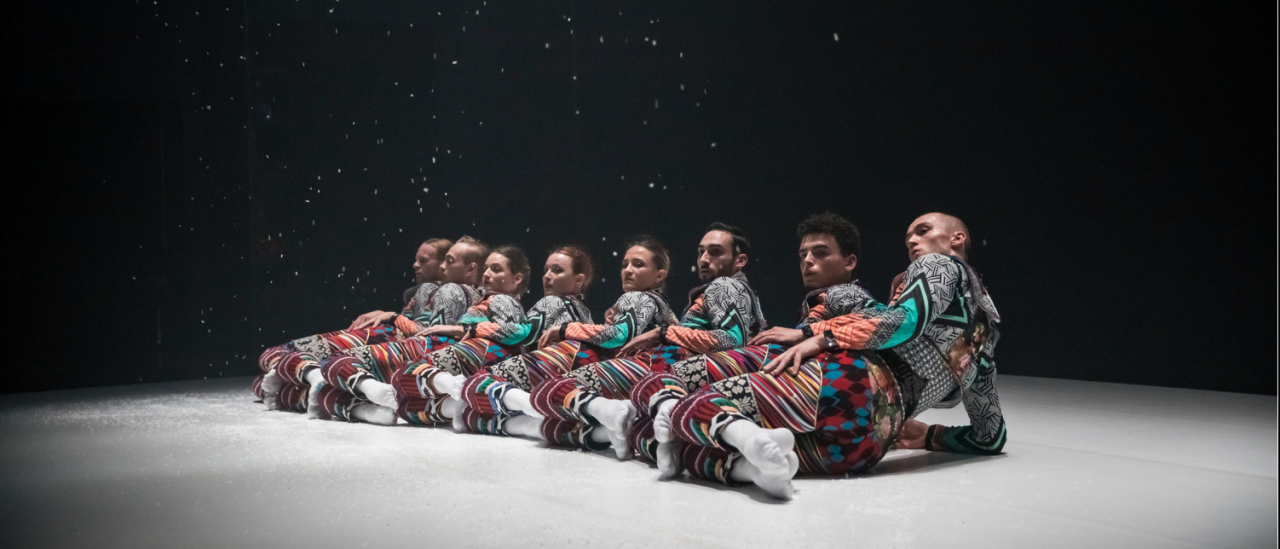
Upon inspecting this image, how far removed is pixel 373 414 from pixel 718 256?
2.19m

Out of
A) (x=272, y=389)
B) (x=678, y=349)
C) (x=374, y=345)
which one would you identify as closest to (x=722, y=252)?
(x=678, y=349)

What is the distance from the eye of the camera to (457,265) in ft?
21.0

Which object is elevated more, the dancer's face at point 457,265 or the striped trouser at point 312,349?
the dancer's face at point 457,265

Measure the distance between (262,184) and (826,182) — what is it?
4.68 metres

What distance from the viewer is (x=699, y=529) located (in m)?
2.99

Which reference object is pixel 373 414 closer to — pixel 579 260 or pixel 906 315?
pixel 579 260

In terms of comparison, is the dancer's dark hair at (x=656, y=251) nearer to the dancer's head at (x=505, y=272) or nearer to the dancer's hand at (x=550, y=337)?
the dancer's hand at (x=550, y=337)

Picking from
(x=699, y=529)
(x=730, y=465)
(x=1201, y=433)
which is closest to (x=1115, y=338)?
(x=1201, y=433)

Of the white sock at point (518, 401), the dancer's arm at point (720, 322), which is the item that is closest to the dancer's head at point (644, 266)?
the dancer's arm at point (720, 322)

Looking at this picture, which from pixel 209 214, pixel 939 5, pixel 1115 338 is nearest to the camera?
pixel 1115 338

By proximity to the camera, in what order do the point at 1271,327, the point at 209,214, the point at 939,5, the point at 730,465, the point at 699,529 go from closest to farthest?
the point at 699,529 → the point at 730,465 → the point at 1271,327 → the point at 939,5 → the point at 209,214

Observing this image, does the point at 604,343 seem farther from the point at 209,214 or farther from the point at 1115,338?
the point at 209,214

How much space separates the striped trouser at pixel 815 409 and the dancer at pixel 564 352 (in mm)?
1308

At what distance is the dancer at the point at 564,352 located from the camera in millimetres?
4867
